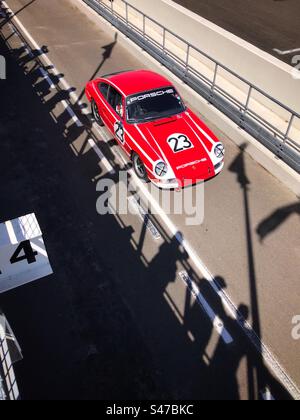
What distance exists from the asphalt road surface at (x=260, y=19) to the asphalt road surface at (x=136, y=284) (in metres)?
6.82

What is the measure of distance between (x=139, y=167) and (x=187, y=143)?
1.32 metres

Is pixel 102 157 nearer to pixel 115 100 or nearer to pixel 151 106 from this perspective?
pixel 115 100

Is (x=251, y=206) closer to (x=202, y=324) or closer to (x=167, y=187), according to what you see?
(x=167, y=187)

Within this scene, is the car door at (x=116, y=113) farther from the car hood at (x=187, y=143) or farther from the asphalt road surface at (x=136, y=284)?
the asphalt road surface at (x=136, y=284)

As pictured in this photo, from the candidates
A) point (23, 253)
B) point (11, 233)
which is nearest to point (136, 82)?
point (11, 233)

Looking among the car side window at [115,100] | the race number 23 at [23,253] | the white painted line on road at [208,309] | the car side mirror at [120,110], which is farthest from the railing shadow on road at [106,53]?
the white painted line on road at [208,309]

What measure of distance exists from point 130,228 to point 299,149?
15.9 feet

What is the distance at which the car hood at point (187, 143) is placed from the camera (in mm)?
7820

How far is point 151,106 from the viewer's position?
8594mm

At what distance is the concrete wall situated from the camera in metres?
10.5

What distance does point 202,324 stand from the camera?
616cm

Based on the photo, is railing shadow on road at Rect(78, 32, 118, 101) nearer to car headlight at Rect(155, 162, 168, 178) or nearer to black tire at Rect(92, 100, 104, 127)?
black tire at Rect(92, 100, 104, 127)

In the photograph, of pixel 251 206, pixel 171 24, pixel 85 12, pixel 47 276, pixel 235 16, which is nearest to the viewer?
pixel 47 276
